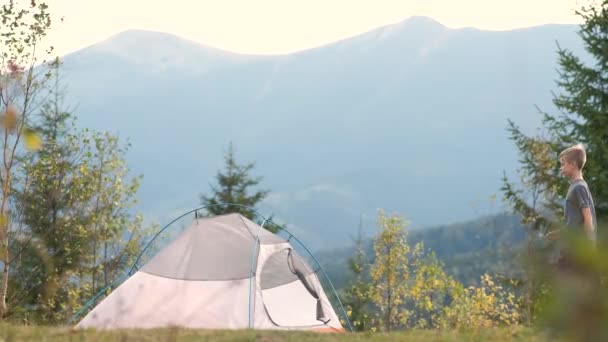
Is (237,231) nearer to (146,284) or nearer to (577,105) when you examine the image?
(146,284)

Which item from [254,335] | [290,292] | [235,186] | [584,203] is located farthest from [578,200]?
[235,186]

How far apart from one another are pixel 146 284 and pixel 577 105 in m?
9.81

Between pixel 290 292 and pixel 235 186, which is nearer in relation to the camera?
pixel 290 292

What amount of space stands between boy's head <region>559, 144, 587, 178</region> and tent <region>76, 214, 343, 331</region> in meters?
5.83

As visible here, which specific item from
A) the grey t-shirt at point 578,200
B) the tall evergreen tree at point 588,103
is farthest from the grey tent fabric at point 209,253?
the tall evergreen tree at point 588,103

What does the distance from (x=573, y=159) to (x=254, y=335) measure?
3194 mm

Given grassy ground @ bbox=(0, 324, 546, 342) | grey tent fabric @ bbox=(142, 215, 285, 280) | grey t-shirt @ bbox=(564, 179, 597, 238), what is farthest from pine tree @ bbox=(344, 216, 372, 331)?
grey t-shirt @ bbox=(564, 179, 597, 238)

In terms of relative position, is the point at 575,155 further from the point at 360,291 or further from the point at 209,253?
the point at 360,291

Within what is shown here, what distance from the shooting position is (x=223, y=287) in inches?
458

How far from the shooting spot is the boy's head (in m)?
6.63

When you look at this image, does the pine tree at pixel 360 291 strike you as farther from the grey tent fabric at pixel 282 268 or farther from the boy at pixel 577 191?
the boy at pixel 577 191

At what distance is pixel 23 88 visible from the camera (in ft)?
57.9

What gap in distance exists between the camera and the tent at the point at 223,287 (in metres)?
11.4

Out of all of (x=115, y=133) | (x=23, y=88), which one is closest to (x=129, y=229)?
(x=115, y=133)
